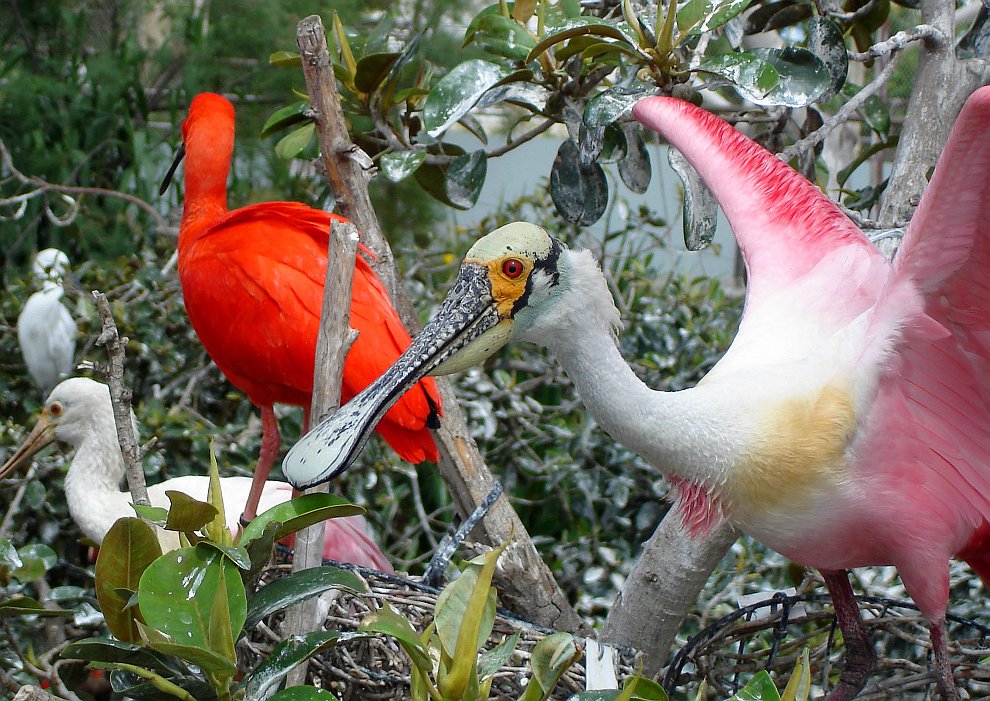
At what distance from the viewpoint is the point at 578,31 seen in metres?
1.64

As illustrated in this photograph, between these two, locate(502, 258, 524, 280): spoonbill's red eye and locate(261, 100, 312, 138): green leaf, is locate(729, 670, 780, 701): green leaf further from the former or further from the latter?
locate(261, 100, 312, 138): green leaf

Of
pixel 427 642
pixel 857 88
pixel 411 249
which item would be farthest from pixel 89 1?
pixel 427 642

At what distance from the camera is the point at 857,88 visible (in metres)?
2.43

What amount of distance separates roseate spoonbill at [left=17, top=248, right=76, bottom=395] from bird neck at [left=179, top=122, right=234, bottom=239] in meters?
0.85

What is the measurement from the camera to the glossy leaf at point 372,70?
208 cm

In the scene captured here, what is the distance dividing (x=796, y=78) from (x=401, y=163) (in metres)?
0.72

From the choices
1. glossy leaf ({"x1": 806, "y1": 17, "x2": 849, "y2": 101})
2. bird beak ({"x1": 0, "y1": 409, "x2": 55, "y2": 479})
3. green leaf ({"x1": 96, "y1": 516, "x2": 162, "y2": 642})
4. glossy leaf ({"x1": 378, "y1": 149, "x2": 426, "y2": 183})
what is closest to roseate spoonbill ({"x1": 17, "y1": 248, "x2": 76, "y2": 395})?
bird beak ({"x1": 0, "y1": 409, "x2": 55, "y2": 479})

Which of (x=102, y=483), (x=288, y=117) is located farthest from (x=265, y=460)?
(x=288, y=117)

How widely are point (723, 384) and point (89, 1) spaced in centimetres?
511

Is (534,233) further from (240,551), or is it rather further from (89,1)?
(89,1)

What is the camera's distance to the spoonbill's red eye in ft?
4.89

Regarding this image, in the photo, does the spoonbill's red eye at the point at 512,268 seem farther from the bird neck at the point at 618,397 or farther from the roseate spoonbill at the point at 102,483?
the roseate spoonbill at the point at 102,483

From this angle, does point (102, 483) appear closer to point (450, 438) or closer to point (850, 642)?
point (450, 438)

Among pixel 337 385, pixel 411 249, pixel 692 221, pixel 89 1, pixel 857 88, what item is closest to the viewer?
pixel 337 385
